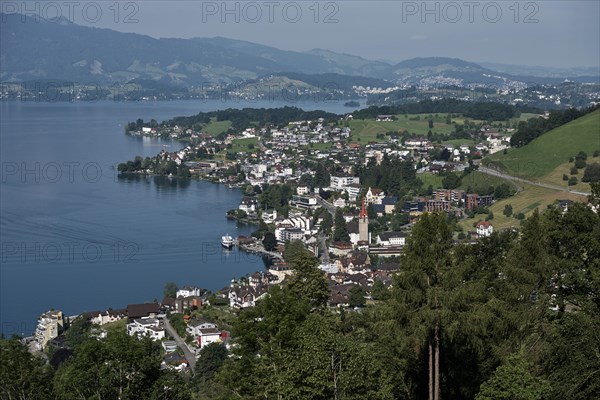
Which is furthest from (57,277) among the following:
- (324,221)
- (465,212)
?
(465,212)

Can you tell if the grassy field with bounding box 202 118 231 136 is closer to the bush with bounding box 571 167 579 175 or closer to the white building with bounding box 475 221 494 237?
the bush with bounding box 571 167 579 175

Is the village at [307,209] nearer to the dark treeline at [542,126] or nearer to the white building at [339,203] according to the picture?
the white building at [339,203]

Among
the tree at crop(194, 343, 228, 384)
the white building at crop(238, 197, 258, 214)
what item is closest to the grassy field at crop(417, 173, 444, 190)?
the white building at crop(238, 197, 258, 214)

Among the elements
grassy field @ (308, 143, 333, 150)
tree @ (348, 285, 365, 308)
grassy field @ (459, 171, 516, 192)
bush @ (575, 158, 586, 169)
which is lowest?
tree @ (348, 285, 365, 308)

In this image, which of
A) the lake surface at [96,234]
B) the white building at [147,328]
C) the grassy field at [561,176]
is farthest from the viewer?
the grassy field at [561,176]

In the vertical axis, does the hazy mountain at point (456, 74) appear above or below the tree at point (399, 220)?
above

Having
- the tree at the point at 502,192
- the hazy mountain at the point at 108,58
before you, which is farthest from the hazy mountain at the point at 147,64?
the tree at the point at 502,192

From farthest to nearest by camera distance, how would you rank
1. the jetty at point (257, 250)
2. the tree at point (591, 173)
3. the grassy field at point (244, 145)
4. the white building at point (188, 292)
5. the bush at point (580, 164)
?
1. the grassy field at point (244, 145)
2. the bush at point (580, 164)
3. the tree at point (591, 173)
4. the jetty at point (257, 250)
5. the white building at point (188, 292)
